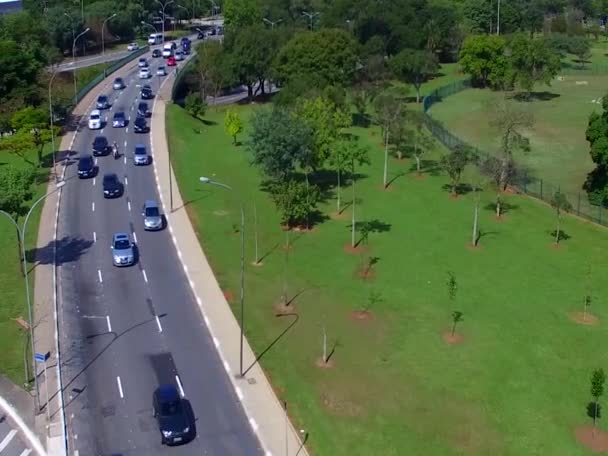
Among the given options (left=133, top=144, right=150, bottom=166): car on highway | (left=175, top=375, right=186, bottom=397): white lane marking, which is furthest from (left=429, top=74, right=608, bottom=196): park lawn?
(left=175, top=375, right=186, bottom=397): white lane marking

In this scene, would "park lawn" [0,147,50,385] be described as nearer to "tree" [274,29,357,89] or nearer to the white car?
the white car

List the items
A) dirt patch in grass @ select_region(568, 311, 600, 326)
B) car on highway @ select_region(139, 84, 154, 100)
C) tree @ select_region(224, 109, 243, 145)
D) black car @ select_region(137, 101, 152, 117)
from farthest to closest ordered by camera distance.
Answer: car on highway @ select_region(139, 84, 154, 100), black car @ select_region(137, 101, 152, 117), tree @ select_region(224, 109, 243, 145), dirt patch in grass @ select_region(568, 311, 600, 326)

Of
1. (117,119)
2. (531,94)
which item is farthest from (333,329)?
(531,94)

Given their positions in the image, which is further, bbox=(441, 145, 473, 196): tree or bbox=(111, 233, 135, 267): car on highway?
bbox=(441, 145, 473, 196): tree

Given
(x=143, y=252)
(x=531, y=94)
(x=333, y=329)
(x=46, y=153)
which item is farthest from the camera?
(x=531, y=94)

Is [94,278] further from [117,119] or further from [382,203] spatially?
[117,119]

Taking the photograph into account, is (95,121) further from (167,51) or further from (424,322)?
(424,322)
